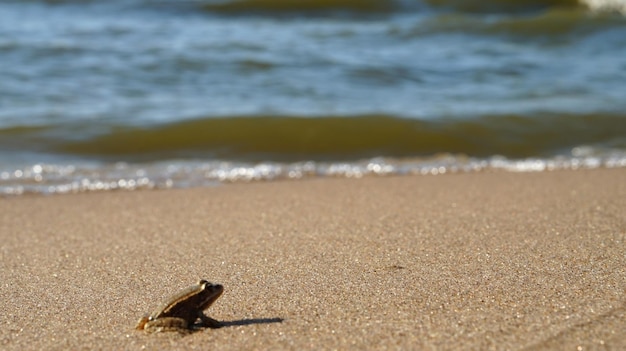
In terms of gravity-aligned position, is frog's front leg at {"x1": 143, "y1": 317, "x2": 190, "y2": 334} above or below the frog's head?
below

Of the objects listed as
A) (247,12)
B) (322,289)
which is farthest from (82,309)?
(247,12)

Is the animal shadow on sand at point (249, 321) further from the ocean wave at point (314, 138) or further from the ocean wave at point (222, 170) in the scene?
the ocean wave at point (314, 138)

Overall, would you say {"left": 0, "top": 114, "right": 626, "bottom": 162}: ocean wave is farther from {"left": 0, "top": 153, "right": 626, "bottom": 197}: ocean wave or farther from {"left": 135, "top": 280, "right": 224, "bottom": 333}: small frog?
{"left": 135, "top": 280, "right": 224, "bottom": 333}: small frog

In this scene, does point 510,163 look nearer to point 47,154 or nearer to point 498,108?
point 498,108

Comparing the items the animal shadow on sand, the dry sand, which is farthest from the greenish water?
the animal shadow on sand

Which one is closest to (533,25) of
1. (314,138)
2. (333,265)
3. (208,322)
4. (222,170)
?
(314,138)
